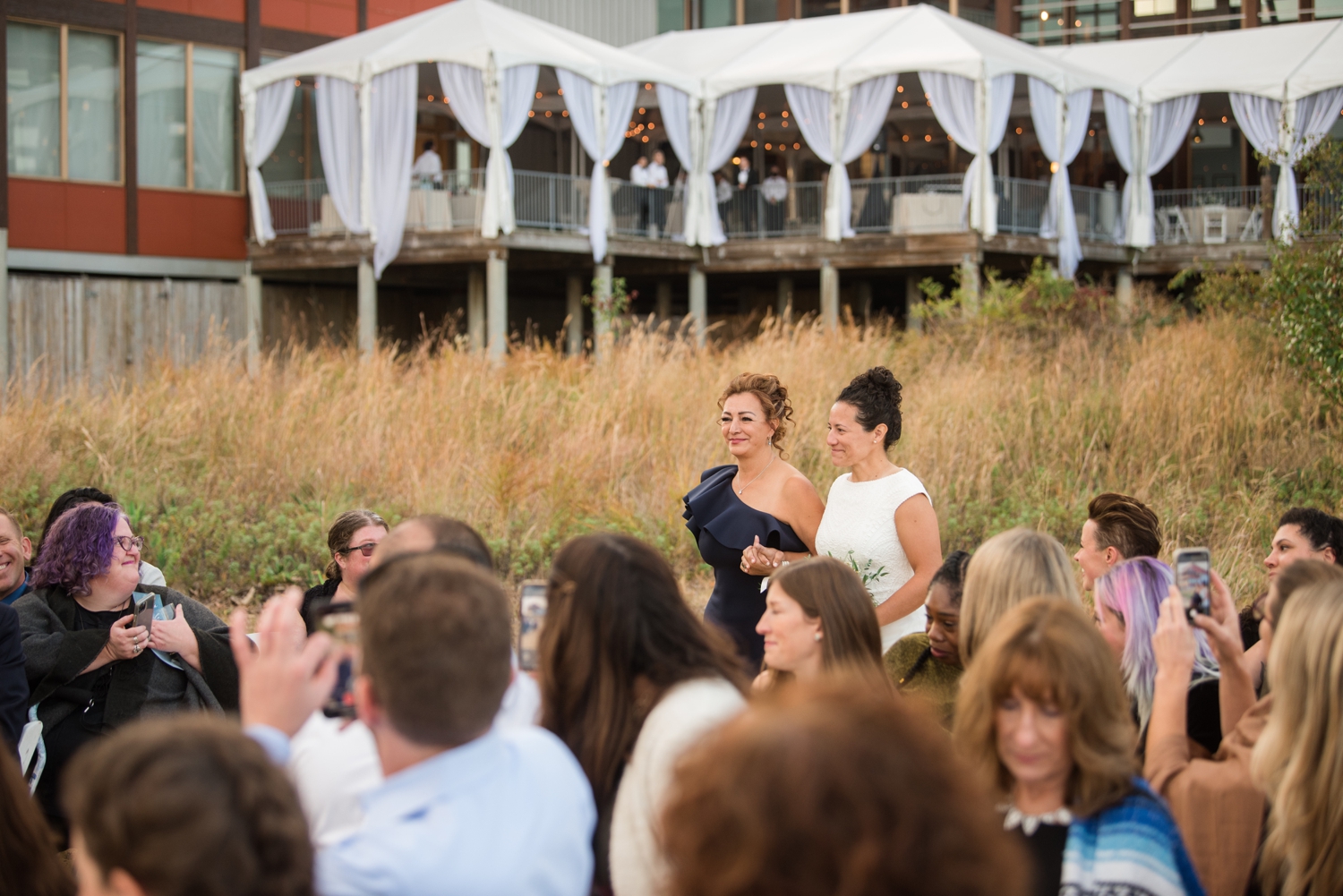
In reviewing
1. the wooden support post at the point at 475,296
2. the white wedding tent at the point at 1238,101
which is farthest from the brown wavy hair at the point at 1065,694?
the white wedding tent at the point at 1238,101

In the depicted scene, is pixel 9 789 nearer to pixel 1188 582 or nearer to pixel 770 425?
pixel 1188 582

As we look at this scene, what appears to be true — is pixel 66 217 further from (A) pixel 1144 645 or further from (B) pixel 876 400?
(A) pixel 1144 645

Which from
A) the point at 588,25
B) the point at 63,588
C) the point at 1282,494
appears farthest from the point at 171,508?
the point at 588,25

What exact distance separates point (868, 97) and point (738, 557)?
51.9 ft

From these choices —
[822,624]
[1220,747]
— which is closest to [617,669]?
[822,624]

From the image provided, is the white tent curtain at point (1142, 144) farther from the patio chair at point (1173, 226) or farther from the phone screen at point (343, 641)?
the phone screen at point (343, 641)

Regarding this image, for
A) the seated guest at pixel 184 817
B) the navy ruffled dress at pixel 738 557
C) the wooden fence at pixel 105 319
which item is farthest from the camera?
the wooden fence at pixel 105 319

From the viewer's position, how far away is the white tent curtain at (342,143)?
17984mm

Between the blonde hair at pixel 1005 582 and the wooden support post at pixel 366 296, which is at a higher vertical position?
the wooden support post at pixel 366 296

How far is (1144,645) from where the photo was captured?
306cm

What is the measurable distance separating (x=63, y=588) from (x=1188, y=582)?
3409mm

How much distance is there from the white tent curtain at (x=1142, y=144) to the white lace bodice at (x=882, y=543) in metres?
17.6

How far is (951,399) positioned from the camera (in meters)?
10.1

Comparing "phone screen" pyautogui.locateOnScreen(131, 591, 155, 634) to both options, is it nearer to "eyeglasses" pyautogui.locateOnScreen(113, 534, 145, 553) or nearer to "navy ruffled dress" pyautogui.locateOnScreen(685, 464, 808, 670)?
"eyeglasses" pyautogui.locateOnScreen(113, 534, 145, 553)
